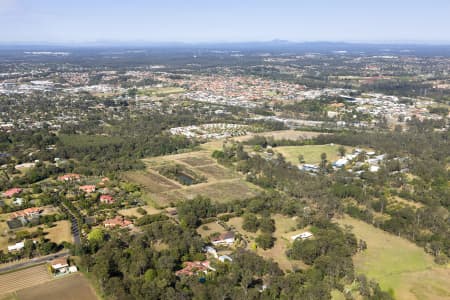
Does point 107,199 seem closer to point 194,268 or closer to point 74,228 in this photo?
point 74,228

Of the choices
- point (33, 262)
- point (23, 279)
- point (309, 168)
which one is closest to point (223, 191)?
point (309, 168)

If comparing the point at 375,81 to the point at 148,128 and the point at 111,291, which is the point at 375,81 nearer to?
the point at 148,128

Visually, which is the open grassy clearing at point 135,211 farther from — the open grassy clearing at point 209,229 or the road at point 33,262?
the road at point 33,262

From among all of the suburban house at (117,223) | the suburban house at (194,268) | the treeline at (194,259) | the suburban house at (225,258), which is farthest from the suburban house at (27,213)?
the suburban house at (225,258)

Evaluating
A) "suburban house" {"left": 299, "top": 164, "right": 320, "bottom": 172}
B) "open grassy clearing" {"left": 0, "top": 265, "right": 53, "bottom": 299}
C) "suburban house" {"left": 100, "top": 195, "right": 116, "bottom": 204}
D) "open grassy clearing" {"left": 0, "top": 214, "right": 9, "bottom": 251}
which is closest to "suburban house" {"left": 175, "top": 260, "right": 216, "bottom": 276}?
"open grassy clearing" {"left": 0, "top": 265, "right": 53, "bottom": 299}

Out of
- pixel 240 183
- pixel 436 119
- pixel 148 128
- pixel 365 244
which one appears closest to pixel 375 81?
pixel 436 119

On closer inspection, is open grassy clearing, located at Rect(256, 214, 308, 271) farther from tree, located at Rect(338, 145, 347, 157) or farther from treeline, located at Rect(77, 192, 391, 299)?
tree, located at Rect(338, 145, 347, 157)
